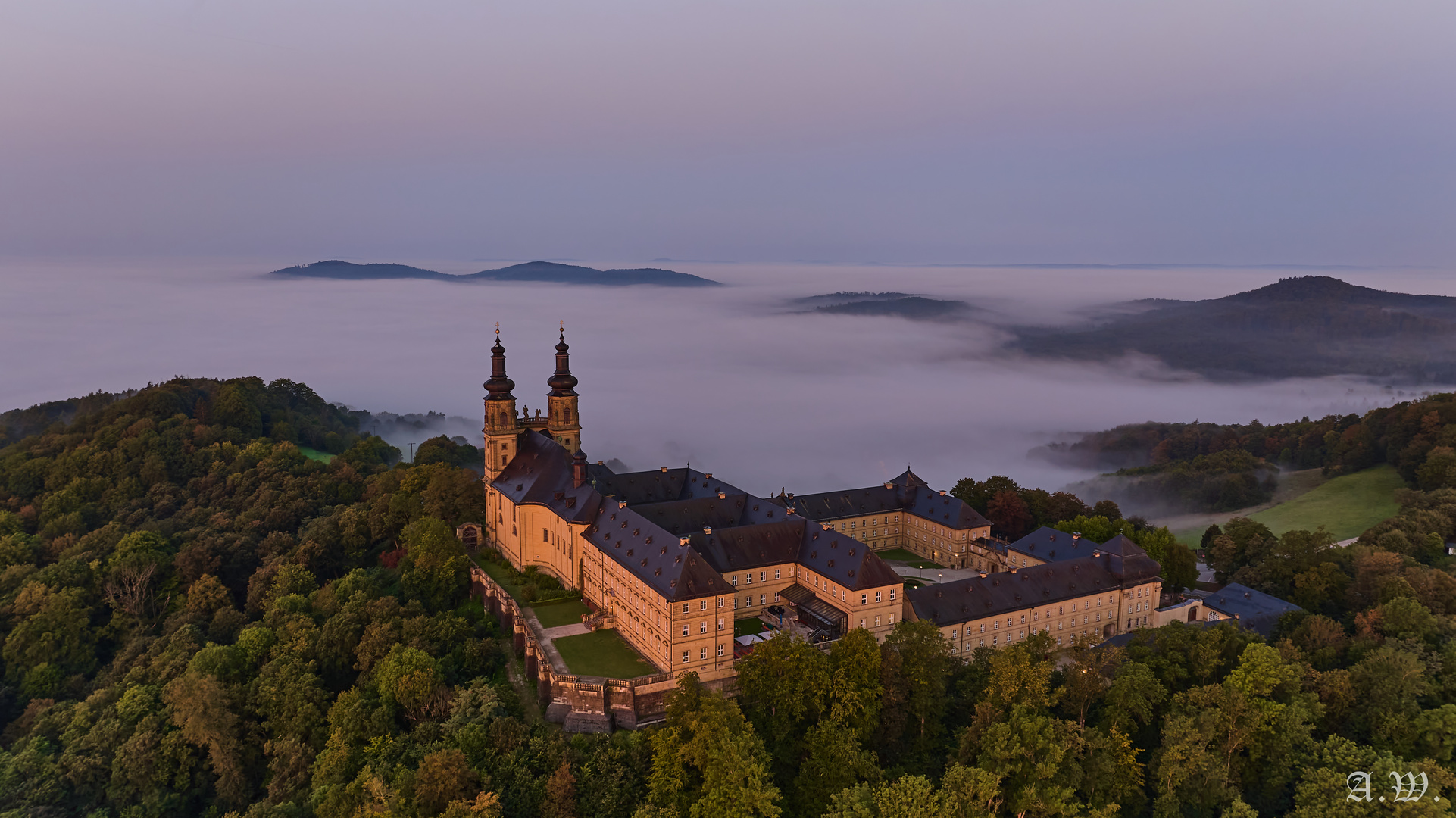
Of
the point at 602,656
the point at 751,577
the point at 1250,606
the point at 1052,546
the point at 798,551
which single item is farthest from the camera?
the point at 1052,546

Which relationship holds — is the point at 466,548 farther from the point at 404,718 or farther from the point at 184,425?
the point at 184,425

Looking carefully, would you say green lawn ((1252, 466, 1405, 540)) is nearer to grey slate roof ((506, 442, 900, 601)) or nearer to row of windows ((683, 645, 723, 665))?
grey slate roof ((506, 442, 900, 601))

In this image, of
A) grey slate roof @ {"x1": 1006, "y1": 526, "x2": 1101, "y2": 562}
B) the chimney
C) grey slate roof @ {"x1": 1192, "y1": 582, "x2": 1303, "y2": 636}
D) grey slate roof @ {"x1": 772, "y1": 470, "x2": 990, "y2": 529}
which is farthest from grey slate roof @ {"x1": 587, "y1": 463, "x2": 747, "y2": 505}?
grey slate roof @ {"x1": 1192, "y1": 582, "x2": 1303, "y2": 636}

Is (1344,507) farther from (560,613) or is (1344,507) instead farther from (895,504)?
(560,613)

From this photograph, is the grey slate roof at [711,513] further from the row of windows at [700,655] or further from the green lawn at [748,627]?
the row of windows at [700,655]

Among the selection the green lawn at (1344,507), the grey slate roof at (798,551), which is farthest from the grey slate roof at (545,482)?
the green lawn at (1344,507)

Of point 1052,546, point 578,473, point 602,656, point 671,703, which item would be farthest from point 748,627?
point 1052,546

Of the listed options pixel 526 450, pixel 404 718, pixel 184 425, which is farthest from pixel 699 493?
pixel 184 425
